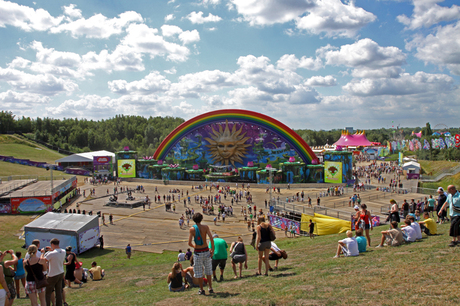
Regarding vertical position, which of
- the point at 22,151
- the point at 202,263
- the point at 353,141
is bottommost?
the point at 202,263

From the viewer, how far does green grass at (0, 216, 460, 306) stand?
5566 millimetres

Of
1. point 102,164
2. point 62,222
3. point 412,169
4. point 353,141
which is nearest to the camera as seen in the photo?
point 62,222

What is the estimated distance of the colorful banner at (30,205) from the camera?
2652cm

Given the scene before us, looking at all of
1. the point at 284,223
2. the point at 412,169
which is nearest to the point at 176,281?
the point at 284,223

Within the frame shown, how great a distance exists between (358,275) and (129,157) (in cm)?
4660

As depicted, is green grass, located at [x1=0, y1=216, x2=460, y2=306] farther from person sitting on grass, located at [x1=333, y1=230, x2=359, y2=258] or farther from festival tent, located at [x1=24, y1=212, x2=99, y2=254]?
festival tent, located at [x1=24, y1=212, x2=99, y2=254]

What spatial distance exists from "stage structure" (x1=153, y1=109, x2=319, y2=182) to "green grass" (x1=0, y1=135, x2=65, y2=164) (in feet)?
106

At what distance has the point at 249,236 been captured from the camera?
2006 centimetres

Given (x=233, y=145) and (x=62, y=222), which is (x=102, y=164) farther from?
(x=62, y=222)

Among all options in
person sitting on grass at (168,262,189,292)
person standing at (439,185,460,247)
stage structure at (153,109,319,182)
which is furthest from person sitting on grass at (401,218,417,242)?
stage structure at (153,109,319,182)

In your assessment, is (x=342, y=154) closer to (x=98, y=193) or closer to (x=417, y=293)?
(x=98, y=193)

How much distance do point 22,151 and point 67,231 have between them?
65155 mm

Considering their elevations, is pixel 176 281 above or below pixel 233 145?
below

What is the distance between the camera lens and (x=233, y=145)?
48812 millimetres
